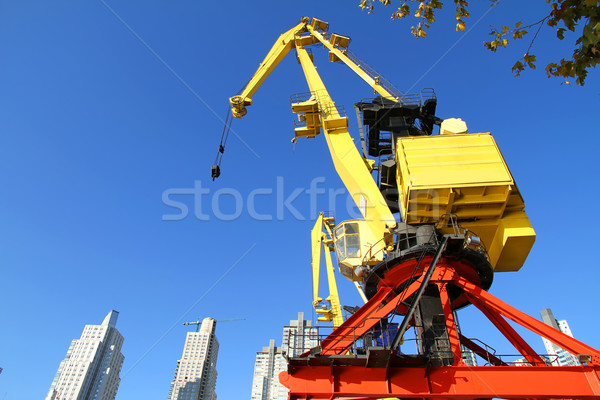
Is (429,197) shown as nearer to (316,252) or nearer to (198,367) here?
(316,252)

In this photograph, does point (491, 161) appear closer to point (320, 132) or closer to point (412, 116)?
point (412, 116)

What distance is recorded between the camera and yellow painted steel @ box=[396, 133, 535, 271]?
11.5 meters

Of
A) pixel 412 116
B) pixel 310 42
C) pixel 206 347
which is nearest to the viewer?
pixel 412 116

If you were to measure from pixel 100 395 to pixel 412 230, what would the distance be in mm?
113189

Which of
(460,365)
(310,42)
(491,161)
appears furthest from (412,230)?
(310,42)

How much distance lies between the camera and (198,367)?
103688 millimetres

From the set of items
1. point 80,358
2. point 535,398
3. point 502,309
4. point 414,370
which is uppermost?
point 80,358

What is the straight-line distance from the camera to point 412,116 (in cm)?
1642

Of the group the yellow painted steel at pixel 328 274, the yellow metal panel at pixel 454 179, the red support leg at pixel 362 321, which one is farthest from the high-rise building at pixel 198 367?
the yellow metal panel at pixel 454 179

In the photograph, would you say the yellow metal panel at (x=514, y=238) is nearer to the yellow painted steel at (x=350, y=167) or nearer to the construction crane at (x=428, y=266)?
the construction crane at (x=428, y=266)

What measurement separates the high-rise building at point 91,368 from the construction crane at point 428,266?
352 ft

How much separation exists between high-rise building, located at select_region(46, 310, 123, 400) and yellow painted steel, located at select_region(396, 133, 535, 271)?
109703 millimetres

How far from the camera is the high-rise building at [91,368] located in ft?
309

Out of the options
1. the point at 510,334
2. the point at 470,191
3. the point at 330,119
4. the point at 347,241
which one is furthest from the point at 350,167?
the point at 510,334
